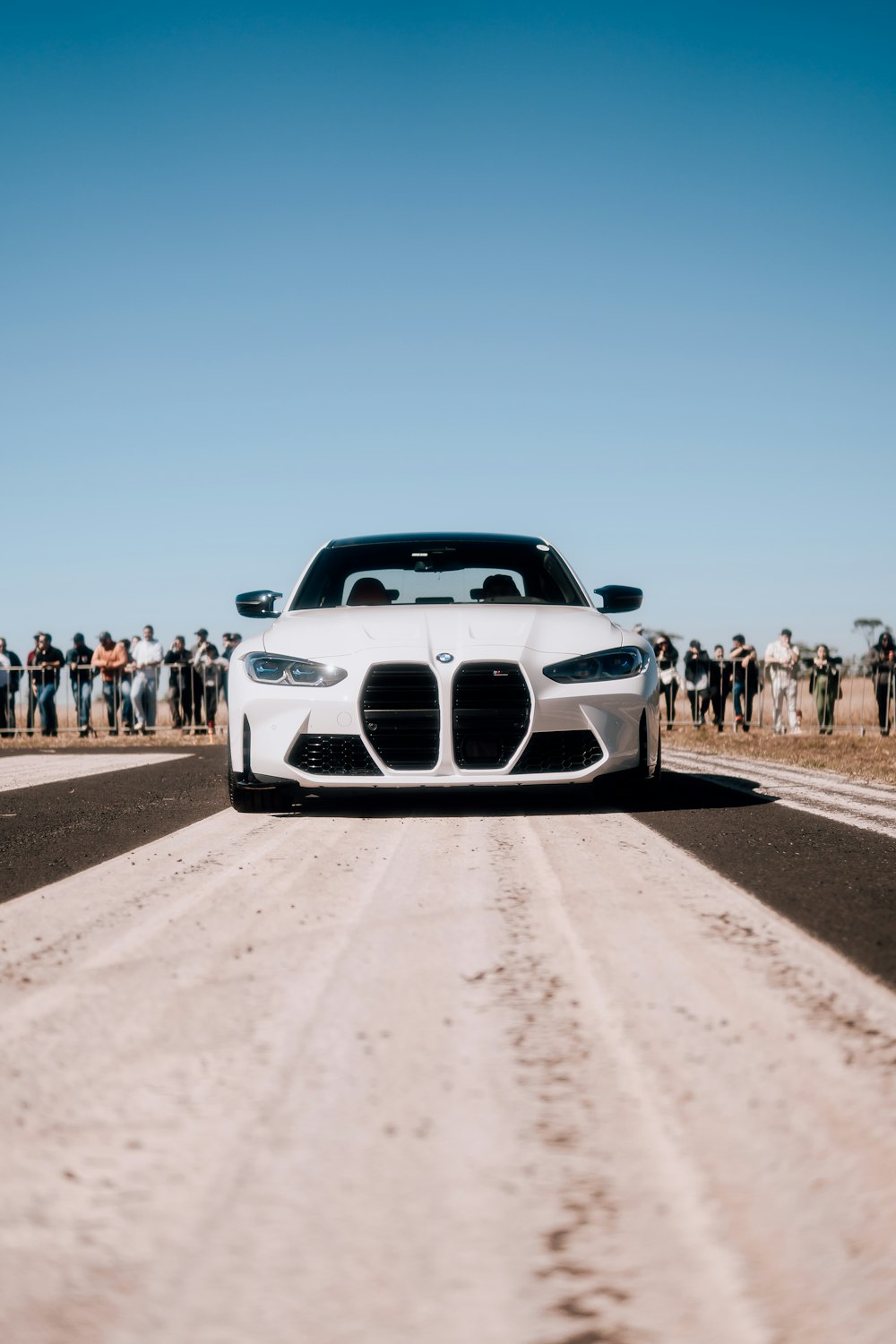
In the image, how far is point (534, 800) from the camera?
6871 mm

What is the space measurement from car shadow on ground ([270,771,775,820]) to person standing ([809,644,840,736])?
40.7 feet

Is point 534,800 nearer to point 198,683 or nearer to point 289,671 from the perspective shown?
point 289,671

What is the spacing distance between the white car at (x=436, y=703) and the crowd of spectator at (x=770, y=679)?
1305 centimetres

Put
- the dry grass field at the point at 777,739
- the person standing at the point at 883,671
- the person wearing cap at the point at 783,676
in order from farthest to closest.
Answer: the person standing at the point at 883,671, the person wearing cap at the point at 783,676, the dry grass field at the point at 777,739

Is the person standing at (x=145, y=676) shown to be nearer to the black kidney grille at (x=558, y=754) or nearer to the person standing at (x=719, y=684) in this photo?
the person standing at (x=719, y=684)

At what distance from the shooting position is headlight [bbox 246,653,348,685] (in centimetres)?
577

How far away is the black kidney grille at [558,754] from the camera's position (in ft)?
18.8

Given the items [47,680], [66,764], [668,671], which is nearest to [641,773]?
[66,764]

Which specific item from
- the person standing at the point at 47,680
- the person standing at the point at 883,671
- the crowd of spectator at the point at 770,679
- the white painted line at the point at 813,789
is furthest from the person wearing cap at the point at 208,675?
the person standing at the point at 883,671

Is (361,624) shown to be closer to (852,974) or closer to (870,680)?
(852,974)

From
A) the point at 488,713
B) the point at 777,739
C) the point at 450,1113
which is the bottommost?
the point at 777,739

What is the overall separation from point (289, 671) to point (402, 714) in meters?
0.60

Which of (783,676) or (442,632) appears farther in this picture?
(783,676)

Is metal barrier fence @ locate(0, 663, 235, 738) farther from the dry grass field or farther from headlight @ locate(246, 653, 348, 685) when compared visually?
headlight @ locate(246, 653, 348, 685)
